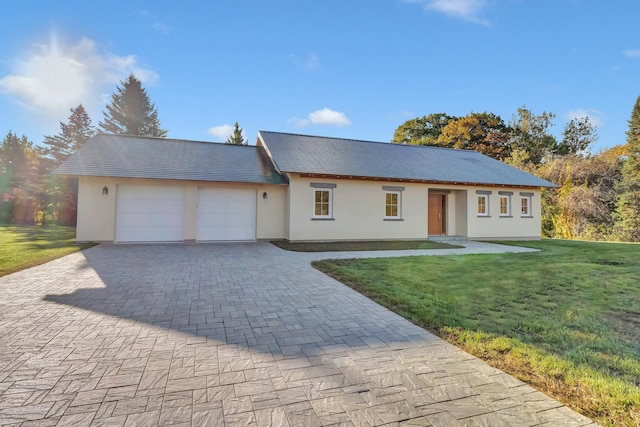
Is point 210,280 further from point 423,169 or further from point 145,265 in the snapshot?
point 423,169

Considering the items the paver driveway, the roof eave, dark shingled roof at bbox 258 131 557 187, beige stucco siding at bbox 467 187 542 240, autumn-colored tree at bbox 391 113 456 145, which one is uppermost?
autumn-colored tree at bbox 391 113 456 145

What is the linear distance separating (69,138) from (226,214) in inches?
1228

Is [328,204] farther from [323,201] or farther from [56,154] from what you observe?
[56,154]

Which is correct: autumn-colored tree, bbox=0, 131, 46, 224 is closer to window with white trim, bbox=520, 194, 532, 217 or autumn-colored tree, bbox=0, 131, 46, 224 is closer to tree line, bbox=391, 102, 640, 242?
window with white trim, bbox=520, 194, 532, 217

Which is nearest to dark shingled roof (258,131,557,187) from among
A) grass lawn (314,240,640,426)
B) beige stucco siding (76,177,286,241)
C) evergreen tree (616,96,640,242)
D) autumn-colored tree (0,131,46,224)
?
beige stucco siding (76,177,286,241)

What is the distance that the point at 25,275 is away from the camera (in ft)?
20.1

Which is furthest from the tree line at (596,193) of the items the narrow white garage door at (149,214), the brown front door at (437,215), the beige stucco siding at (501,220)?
the narrow white garage door at (149,214)

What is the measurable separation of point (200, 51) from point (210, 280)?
10.0 meters

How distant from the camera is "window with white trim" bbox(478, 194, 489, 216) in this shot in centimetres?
1535

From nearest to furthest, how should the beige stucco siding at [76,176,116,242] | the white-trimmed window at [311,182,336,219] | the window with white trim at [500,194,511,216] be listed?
the beige stucco siding at [76,176,116,242], the white-trimmed window at [311,182,336,219], the window with white trim at [500,194,511,216]

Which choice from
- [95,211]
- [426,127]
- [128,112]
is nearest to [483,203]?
[95,211]

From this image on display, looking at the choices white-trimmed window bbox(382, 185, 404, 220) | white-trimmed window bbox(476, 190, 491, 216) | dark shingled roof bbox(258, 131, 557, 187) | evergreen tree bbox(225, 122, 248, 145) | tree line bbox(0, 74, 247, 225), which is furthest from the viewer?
evergreen tree bbox(225, 122, 248, 145)

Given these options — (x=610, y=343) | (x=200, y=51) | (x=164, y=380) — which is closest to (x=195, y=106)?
(x=200, y=51)

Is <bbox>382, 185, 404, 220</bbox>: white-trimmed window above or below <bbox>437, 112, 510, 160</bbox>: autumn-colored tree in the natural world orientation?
below
